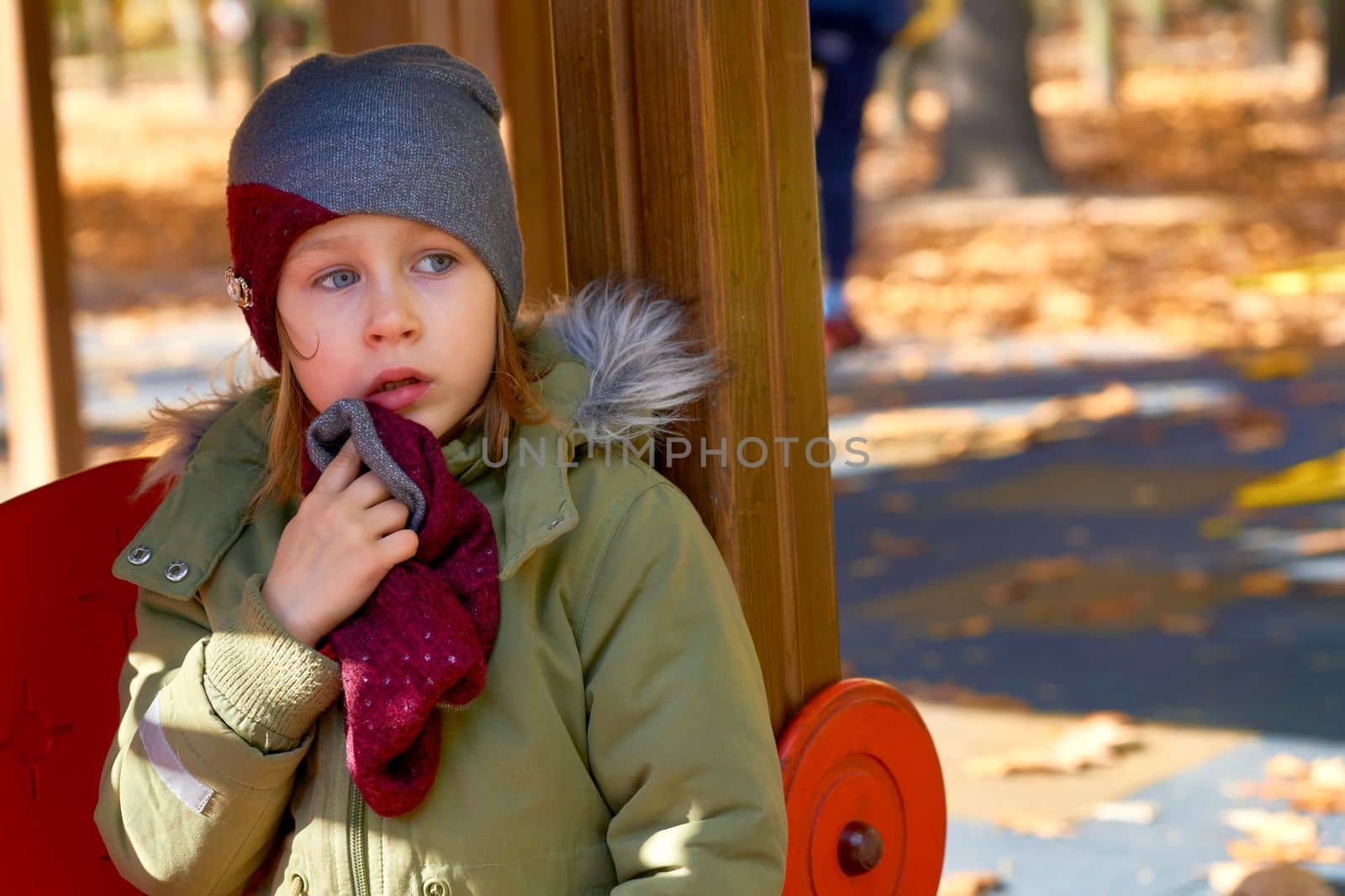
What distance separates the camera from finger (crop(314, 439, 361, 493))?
6.23 ft

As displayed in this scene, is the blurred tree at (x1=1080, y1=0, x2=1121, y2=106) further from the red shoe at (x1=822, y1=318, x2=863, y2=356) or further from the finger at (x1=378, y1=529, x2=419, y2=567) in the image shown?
the finger at (x1=378, y1=529, x2=419, y2=567)

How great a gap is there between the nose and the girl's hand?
0.14 metres

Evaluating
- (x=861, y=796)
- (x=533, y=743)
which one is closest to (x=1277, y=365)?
(x=861, y=796)

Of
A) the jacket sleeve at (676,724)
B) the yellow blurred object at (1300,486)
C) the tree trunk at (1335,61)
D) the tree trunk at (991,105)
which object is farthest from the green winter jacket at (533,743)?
the tree trunk at (1335,61)

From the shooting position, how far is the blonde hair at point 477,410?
1973 mm

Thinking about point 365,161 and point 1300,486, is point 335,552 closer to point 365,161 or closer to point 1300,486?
point 365,161

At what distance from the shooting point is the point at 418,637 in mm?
1771

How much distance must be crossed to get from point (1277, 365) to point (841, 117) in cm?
251

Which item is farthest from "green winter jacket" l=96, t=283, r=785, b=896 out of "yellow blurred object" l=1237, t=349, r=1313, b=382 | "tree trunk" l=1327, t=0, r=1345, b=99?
"tree trunk" l=1327, t=0, r=1345, b=99

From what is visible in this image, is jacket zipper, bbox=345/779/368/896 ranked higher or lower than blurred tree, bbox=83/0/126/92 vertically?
lower

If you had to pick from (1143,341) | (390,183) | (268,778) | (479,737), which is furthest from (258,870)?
(1143,341)

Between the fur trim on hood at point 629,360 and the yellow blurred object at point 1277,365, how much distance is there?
20.8 feet

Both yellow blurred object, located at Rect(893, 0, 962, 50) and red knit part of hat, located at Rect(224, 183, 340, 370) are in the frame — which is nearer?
red knit part of hat, located at Rect(224, 183, 340, 370)

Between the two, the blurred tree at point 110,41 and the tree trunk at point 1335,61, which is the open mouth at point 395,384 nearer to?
the tree trunk at point 1335,61
